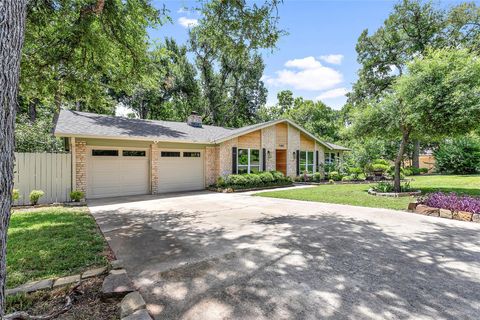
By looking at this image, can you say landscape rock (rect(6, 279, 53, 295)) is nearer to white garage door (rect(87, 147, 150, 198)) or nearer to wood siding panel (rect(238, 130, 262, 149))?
white garage door (rect(87, 147, 150, 198))

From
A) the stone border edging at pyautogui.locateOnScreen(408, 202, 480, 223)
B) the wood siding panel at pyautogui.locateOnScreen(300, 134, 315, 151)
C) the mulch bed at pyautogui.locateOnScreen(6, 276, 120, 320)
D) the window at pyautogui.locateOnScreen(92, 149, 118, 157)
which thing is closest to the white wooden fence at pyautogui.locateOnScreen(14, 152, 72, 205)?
the window at pyautogui.locateOnScreen(92, 149, 118, 157)

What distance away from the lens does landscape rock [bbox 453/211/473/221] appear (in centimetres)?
620

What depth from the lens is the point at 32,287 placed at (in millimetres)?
2908

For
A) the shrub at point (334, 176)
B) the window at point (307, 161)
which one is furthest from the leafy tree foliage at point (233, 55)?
the shrub at point (334, 176)

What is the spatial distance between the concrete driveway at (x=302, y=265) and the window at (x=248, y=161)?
806 cm

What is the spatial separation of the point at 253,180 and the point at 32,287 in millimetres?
11288

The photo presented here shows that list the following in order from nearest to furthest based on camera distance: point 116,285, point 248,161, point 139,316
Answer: point 139,316 → point 116,285 → point 248,161

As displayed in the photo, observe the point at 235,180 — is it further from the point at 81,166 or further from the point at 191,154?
the point at 81,166

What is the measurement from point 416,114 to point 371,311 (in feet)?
27.8

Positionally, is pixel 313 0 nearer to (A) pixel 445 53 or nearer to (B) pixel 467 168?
(A) pixel 445 53

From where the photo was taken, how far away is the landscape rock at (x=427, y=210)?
6.75m

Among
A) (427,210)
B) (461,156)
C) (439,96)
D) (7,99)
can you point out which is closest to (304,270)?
(7,99)

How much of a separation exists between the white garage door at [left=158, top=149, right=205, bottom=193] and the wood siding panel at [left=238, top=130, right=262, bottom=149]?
2593 millimetres

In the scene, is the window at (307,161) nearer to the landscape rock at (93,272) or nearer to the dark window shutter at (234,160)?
the dark window shutter at (234,160)
